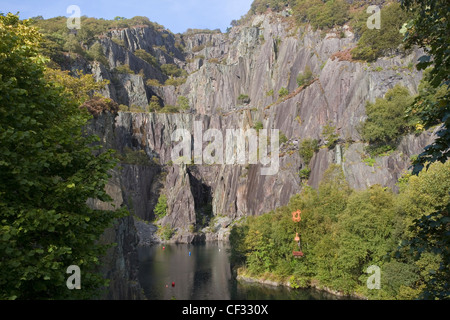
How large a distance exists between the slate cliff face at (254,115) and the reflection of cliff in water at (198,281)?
52.0 ft

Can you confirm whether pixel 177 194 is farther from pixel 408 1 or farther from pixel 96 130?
pixel 408 1

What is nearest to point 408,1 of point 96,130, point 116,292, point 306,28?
point 116,292

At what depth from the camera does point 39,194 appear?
450 inches

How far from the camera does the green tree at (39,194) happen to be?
32.2ft

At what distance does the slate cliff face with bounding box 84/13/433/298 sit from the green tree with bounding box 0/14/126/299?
29.5 meters

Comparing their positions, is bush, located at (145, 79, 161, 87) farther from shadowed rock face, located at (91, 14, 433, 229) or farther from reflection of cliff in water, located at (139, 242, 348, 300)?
reflection of cliff in water, located at (139, 242, 348, 300)

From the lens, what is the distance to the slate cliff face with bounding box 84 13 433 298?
60.0m

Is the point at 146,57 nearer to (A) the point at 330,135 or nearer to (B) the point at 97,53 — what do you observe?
(B) the point at 97,53

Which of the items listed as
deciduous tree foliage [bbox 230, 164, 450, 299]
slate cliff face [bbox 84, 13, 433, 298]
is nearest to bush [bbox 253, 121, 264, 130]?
slate cliff face [bbox 84, 13, 433, 298]

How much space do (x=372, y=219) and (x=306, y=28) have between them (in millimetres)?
79248

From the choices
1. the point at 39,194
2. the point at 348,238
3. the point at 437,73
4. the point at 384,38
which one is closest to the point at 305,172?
the point at 348,238

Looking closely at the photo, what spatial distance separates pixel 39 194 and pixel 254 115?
103 metres

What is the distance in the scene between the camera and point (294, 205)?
49.5m

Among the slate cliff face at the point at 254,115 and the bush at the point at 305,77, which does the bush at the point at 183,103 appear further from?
the bush at the point at 305,77
